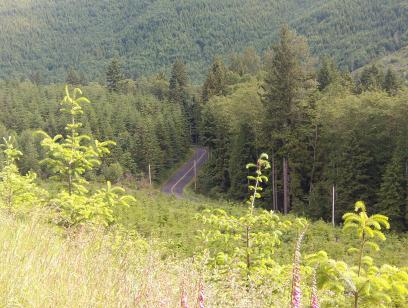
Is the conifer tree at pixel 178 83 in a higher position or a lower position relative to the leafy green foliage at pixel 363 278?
higher

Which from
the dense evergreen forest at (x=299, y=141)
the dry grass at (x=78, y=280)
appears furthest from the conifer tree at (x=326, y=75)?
the dry grass at (x=78, y=280)

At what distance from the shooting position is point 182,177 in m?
59.0

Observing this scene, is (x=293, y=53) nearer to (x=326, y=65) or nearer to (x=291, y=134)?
(x=291, y=134)

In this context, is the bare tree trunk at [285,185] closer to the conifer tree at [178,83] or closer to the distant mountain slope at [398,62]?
the conifer tree at [178,83]

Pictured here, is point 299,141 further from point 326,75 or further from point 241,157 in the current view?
point 326,75

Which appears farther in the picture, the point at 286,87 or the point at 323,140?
the point at 323,140

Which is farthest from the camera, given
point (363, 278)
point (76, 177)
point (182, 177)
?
point (182, 177)

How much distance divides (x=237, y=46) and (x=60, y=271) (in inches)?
7354

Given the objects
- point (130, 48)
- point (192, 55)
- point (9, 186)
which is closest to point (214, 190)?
point (9, 186)

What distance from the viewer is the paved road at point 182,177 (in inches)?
2112

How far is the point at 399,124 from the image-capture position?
31188 millimetres

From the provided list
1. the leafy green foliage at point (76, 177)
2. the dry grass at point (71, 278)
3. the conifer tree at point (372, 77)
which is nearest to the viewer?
the dry grass at point (71, 278)

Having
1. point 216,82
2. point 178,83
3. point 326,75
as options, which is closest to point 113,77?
point 178,83

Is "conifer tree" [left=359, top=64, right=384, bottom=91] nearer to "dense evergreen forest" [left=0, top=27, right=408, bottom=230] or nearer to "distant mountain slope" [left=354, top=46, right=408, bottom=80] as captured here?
"dense evergreen forest" [left=0, top=27, right=408, bottom=230]
